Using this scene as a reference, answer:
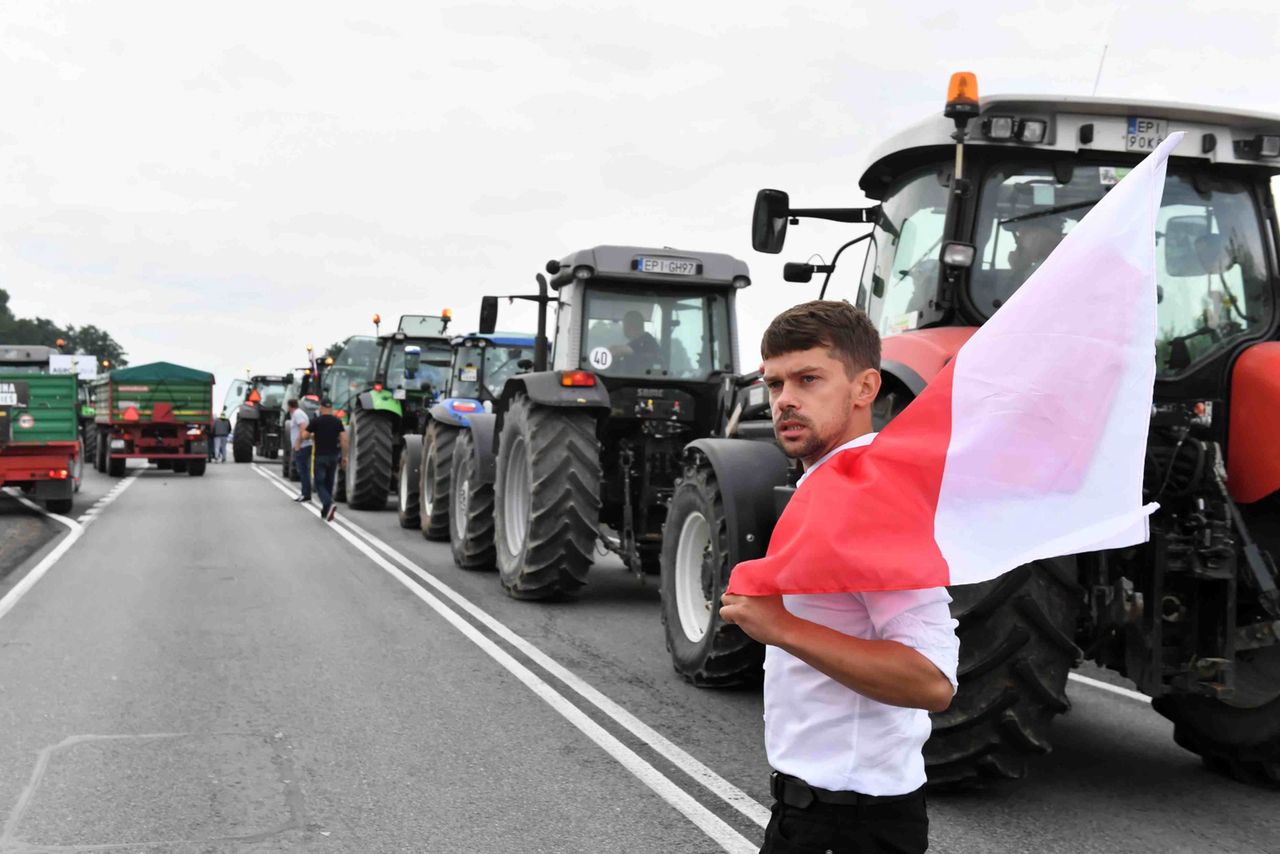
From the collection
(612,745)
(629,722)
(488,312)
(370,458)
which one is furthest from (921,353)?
(370,458)

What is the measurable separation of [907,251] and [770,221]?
689 millimetres

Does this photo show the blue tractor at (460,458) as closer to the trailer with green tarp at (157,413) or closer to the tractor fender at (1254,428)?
the tractor fender at (1254,428)

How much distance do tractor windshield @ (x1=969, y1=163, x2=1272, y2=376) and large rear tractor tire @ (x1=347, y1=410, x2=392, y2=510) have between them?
15.4 metres

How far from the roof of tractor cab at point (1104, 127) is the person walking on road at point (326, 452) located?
14293mm

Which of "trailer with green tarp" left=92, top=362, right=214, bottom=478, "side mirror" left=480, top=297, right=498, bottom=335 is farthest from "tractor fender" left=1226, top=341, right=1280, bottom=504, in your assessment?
"trailer with green tarp" left=92, top=362, right=214, bottom=478

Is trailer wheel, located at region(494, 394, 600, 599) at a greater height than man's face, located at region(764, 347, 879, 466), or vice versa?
man's face, located at region(764, 347, 879, 466)

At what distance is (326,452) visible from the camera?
19594 millimetres

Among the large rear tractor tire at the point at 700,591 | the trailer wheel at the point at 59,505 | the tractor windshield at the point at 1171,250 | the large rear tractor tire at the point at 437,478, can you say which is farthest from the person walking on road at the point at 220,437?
the tractor windshield at the point at 1171,250

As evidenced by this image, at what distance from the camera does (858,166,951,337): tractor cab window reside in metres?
5.86

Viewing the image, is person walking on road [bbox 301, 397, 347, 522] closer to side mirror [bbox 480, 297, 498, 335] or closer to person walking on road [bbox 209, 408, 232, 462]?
side mirror [bbox 480, 297, 498, 335]

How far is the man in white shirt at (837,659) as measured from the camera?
2275 mm

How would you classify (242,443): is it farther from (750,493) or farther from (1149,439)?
(1149,439)

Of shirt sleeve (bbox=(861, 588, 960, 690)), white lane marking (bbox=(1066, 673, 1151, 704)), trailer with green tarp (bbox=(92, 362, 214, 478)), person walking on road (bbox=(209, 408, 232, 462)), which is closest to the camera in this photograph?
shirt sleeve (bbox=(861, 588, 960, 690))

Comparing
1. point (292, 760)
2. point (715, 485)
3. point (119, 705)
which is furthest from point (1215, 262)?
point (119, 705)
